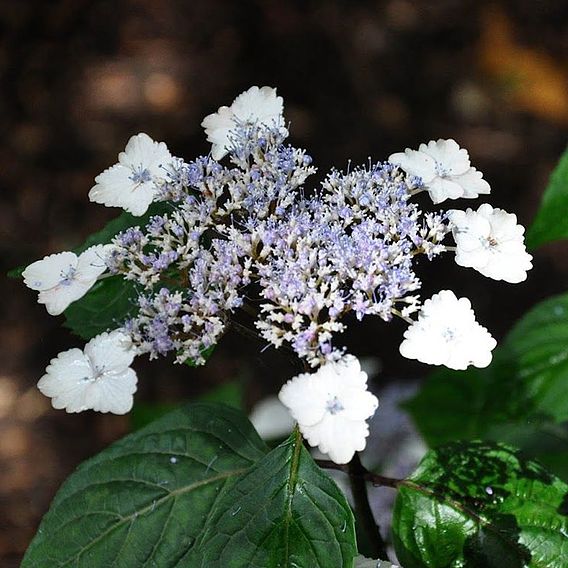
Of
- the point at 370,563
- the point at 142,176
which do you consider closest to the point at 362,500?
the point at 370,563

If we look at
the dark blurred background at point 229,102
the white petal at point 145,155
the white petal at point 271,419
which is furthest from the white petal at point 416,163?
the dark blurred background at point 229,102

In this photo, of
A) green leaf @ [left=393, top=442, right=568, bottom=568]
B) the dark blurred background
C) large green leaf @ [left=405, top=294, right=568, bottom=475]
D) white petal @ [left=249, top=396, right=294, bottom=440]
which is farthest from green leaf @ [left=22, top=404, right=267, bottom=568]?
the dark blurred background

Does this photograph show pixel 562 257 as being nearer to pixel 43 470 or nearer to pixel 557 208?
pixel 557 208

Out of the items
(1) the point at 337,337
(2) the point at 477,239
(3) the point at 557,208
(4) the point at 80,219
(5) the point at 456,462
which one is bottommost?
(5) the point at 456,462

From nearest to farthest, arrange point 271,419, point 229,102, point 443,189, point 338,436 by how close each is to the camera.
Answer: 1. point 338,436
2. point 443,189
3. point 271,419
4. point 229,102

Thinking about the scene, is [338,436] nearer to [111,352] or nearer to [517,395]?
[111,352]

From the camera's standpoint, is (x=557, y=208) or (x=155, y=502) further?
(x=557, y=208)

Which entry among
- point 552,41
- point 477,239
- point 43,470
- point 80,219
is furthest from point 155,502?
point 552,41
